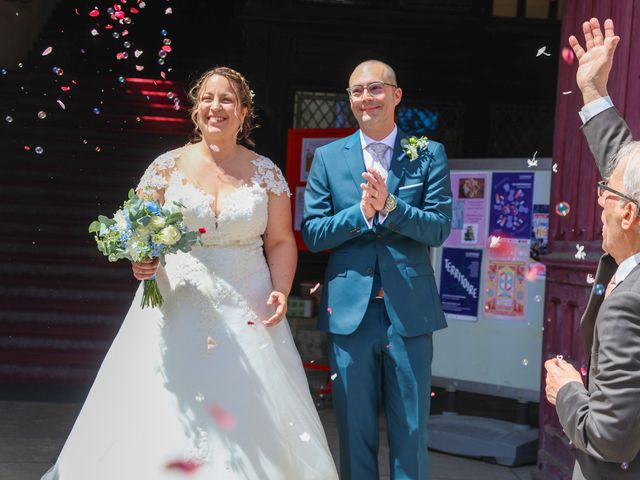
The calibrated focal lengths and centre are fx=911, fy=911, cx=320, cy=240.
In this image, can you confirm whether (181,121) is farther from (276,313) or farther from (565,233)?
(276,313)

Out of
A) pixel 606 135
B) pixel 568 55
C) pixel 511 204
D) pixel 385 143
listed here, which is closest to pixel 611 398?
pixel 606 135

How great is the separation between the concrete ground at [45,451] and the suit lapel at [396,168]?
2219 millimetres

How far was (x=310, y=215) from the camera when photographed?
383 centimetres

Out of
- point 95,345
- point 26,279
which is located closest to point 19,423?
point 95,345

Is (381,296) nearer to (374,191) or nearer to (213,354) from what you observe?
(374,191)

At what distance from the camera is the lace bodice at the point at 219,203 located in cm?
Answer: 371

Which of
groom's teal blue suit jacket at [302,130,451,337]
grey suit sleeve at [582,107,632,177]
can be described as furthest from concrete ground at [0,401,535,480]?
grey suit sleeve at [582,107,632,177]

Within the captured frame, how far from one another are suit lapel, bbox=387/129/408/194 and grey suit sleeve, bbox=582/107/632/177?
3.89 feet

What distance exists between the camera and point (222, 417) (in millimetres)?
3555

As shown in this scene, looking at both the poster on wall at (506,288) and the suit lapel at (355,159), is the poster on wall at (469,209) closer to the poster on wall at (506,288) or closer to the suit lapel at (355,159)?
the poster on wall at (506,288)

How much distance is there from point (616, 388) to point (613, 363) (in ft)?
0.17

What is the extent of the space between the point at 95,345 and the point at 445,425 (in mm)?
3215

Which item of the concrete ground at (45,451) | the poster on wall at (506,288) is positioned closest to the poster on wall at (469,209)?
the poster on wall at (506,288)

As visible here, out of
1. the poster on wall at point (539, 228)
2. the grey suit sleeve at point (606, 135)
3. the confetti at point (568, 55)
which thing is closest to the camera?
the grey suit sleeve at point (606, 135)
